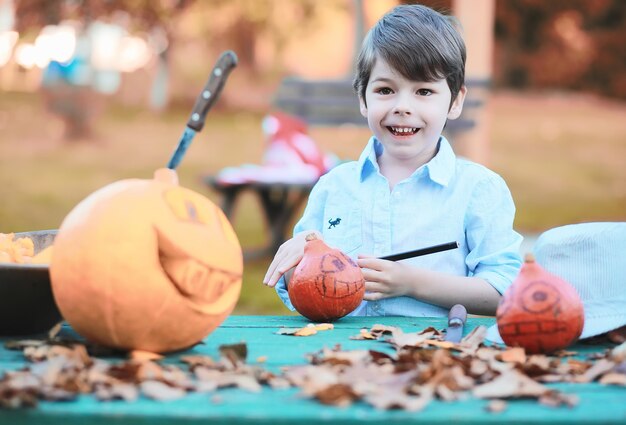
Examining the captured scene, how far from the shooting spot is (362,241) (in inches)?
101

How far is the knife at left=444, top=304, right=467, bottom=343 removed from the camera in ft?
5.94

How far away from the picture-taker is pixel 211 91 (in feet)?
6.71

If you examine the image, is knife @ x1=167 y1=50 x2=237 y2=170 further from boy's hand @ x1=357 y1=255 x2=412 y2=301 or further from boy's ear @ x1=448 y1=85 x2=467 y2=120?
boy's ear @ x1=448 y1=85 x2=467 y2=120

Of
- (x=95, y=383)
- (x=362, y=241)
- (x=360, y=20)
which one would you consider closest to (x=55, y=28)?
(x=360, y=20)

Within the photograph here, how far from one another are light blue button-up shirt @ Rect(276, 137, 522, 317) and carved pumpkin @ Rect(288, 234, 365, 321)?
0.36 metres

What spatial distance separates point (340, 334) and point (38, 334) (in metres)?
0.59

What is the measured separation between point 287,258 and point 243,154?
10824 millimetres

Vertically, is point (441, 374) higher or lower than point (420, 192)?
lower

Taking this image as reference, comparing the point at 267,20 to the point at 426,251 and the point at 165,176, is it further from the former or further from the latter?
the point at 165,176

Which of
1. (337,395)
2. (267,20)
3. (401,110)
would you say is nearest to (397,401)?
(337,395)

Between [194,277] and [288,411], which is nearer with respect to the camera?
[288,411]

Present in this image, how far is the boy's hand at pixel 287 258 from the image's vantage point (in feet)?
7.23

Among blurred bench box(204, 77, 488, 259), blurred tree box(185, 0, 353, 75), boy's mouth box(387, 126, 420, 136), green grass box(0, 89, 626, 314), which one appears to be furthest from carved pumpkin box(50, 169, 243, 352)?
blurred tree box(185, 0, 353, 75)

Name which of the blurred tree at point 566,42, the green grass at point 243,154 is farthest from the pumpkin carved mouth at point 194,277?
the blurred tree at point 566,42
